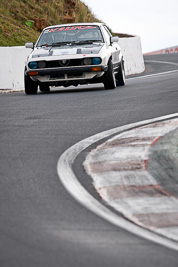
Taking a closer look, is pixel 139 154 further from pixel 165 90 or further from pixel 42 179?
pixel 165 90

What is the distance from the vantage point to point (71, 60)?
1384 centimetres

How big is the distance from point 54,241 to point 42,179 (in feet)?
5.57

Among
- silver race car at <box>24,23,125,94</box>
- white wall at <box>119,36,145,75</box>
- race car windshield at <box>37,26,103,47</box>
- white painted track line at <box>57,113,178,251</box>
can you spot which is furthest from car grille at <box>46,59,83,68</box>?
white wall at <box>119,36,145,75</box>

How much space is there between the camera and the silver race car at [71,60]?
1385 centimetres

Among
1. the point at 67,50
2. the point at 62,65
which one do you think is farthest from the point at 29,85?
the point at 67,50

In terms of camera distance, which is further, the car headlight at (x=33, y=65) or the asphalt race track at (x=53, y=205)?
the car headlight at (x=33, y=65)

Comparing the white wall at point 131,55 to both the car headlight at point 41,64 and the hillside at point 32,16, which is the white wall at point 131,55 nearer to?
the hillside at point 32,16

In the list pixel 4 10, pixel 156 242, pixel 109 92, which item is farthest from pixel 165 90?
pixel 4 10

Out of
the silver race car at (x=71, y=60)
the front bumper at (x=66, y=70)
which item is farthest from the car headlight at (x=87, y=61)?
the front bumper at (x=66, y=70)

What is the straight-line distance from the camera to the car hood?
1395cm

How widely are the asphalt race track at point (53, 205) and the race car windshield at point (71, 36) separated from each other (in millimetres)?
4332

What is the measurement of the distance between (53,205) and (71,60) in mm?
9269

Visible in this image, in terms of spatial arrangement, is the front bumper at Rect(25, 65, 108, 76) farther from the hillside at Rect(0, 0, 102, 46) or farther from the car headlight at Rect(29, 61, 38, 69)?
the hillside at Rect(0, 0, 102, 46)

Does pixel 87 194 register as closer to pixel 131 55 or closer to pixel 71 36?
pixel 71 36
